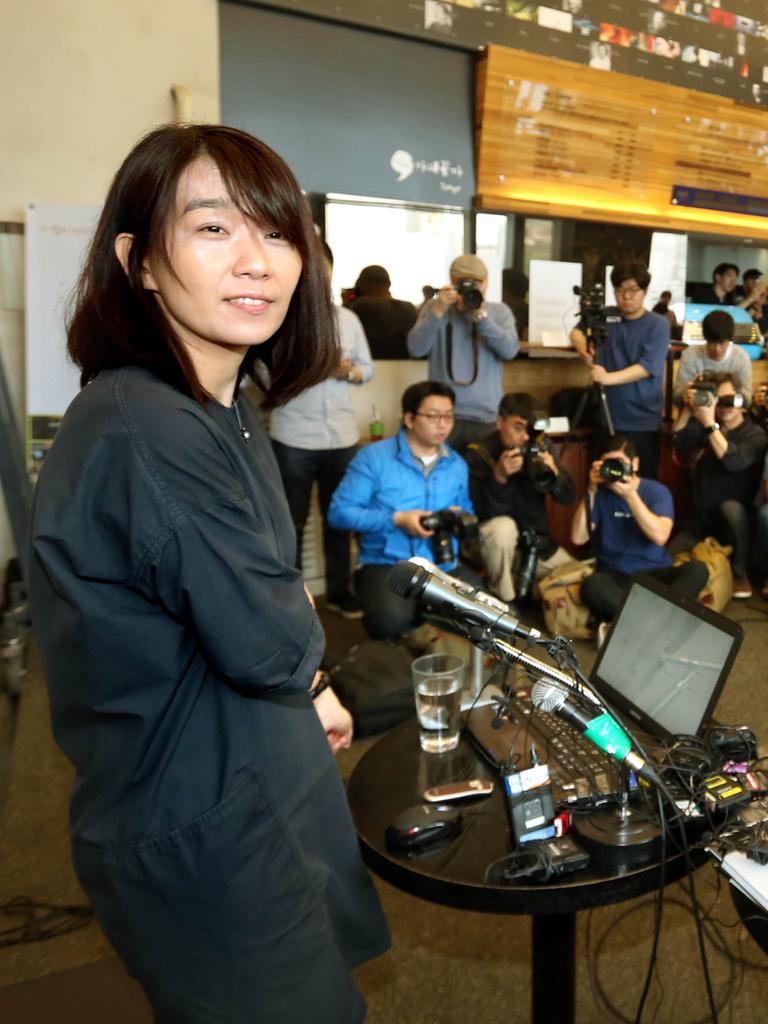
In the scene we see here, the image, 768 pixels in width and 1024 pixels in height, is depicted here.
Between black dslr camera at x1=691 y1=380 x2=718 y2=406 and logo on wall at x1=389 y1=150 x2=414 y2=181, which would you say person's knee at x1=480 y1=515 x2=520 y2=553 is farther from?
logo on wall at x1=389 y1=150 x2=414 y2=181

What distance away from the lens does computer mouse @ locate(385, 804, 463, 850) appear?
1024 millimetres

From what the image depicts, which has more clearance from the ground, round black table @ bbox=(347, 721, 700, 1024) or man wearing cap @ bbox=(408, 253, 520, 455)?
man wearing cap @ bbox=(408, 253, 520, 455)

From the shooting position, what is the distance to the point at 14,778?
7.36 ft

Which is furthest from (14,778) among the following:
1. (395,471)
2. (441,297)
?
(441,297)

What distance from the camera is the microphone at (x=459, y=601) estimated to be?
2.95ft

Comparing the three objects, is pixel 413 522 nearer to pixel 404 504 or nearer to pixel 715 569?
pixel 404 504

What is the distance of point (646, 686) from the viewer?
1.32 metres

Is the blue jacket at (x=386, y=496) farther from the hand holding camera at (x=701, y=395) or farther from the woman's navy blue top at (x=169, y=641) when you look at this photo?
the woman's navy blue top at (x=169, y=641)

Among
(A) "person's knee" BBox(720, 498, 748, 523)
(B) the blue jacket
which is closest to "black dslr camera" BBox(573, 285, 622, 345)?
(A) "person's knee" BBox(720, 498, 748, 523)

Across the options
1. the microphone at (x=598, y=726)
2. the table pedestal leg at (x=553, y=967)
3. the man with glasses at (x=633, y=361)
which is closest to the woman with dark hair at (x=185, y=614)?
the microphone at (x=598, y=726)

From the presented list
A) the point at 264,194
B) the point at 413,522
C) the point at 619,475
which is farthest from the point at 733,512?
the point at 264,194

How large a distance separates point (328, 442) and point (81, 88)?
68.6 inches

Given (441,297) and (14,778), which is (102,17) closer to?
(441,297)

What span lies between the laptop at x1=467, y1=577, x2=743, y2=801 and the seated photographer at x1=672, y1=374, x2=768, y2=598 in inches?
92.3
